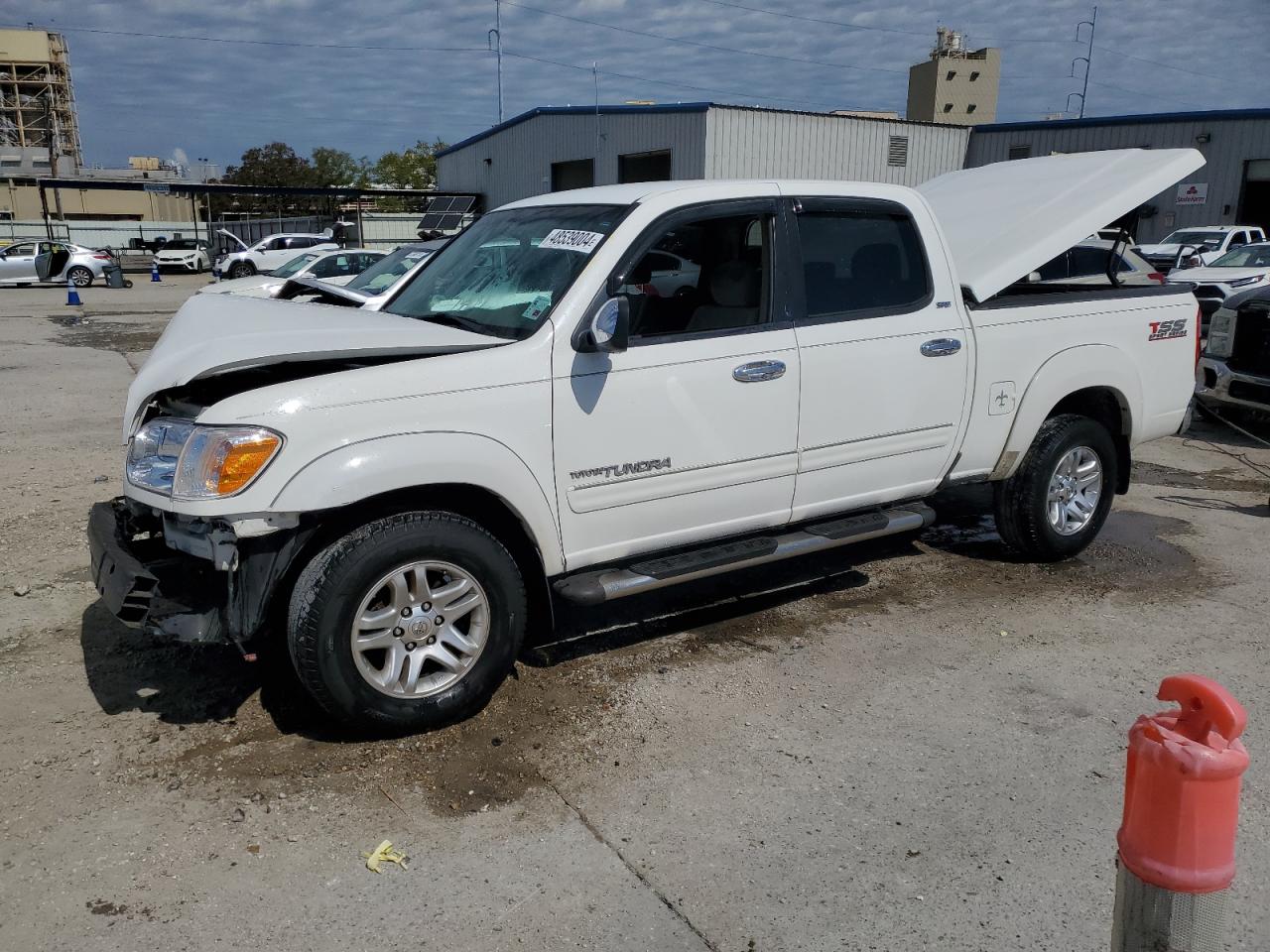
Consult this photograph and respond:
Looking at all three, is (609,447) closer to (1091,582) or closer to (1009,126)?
(1091,582)

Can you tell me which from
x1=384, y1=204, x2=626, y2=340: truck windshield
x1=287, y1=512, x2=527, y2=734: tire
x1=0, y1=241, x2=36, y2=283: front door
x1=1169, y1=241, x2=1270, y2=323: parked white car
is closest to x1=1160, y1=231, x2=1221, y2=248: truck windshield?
x1=1169, y1=241, x2=1270, y2=323: parked white car

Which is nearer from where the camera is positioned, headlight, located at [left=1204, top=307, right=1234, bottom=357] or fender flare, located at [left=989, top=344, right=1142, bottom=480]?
fender flare, located at [left=989, top=344, right=1142, bottom=480]

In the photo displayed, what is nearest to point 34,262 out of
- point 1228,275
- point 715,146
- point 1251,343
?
point 715,146

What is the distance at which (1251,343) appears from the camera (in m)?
9.05

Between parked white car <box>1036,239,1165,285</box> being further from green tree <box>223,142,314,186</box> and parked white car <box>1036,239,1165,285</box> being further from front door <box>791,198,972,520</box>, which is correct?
green tree <box>223,142,314,186</box>

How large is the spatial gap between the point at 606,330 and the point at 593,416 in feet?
1.15

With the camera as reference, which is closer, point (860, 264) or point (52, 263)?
point (860, 264)

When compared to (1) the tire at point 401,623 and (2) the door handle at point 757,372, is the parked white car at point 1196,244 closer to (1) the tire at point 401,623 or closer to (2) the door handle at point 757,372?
(2) the door handle at point 757,372

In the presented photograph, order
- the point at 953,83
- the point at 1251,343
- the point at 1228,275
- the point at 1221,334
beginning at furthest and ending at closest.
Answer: the point at 953,83, the point at 1228,275, the point at 1221,334, the point at 1251,343

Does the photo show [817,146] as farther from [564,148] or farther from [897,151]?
[564,148]

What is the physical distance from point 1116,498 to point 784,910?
18.4 ft

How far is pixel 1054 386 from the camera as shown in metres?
5.58

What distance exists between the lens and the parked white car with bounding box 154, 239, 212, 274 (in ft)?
140

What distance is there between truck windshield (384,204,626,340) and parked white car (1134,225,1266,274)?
20.1 meters
